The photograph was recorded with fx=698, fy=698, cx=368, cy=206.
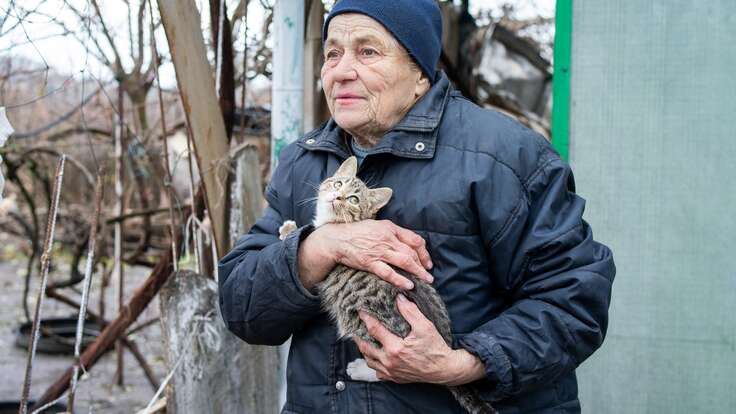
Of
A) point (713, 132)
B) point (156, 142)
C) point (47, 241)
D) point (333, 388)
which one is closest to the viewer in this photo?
point (333, 388)

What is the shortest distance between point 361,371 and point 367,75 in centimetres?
82

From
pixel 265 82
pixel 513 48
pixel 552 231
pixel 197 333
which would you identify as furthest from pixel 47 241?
pixel 513 48

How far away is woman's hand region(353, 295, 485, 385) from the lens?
5.68 ft

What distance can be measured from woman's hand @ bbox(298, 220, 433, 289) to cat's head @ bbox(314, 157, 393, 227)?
0.07 metres

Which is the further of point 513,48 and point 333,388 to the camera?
point 513,48

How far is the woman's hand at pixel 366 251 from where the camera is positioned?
5.92 feet

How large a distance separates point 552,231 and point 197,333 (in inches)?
60.6

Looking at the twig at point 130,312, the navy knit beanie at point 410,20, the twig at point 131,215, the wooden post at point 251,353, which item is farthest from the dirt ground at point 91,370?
the navy knit beanie at point 410,20

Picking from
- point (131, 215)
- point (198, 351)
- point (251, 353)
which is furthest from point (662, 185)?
point (131, 215)

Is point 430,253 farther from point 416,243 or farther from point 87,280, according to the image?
point 87,280

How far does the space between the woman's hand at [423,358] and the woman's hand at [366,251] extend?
0.36 feet

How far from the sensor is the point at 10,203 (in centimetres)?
768

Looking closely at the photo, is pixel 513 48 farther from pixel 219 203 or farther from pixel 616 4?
pixel 219 203

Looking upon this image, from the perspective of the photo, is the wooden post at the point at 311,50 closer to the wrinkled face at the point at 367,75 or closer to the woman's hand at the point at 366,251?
the wrinkled face at the point at 367,75
